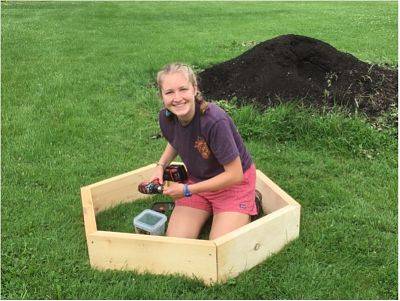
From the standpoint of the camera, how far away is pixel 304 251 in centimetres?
347

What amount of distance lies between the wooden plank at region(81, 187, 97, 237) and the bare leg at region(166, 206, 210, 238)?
1.81 feet

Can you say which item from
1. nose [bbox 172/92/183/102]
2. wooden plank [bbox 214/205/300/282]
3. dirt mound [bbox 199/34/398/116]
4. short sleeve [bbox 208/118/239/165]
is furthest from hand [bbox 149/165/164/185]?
dirt mound [bbox 199/34/398/116]

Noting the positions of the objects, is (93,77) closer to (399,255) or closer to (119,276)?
(119,276)

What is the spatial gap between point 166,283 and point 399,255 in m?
1.60

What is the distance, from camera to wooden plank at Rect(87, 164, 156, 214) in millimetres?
3991

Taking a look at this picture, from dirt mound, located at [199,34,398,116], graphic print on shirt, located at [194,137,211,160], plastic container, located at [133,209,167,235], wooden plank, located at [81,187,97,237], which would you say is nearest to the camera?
wooden plank, located at [81,187,97,237]

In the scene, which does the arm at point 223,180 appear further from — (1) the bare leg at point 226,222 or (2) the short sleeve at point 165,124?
(2) the short sleeve at point 165,124

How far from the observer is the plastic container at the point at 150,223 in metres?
3.55

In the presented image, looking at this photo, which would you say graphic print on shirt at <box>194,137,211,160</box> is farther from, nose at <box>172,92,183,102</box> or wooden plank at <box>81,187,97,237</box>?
wooden plank at <box>81,187,97,237</box>

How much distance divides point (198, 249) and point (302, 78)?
12.0 ft

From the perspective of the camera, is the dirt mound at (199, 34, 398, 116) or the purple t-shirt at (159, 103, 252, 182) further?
the dirt mound at (199, 34, 398, 116)

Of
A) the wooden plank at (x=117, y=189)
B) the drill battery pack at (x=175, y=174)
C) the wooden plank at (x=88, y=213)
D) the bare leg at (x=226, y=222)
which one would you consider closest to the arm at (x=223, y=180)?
the bare leg at (x=226, y=222)

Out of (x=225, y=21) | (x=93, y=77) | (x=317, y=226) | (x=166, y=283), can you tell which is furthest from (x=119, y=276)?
(x=225, y=21)

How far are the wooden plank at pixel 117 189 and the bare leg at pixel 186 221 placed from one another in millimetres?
564
